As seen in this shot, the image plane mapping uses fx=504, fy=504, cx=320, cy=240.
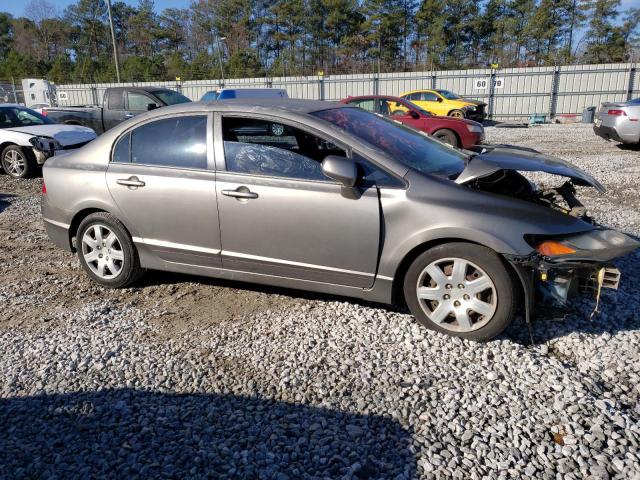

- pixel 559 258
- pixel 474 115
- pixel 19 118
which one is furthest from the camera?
pixel 474 115

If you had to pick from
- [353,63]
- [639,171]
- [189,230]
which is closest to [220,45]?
[353,63]

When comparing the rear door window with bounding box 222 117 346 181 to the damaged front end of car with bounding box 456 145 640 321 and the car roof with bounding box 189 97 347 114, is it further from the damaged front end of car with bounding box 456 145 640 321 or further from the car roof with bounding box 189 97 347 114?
the damaged front end of car with bounding box 456 145 640 321

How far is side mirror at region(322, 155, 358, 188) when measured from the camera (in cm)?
327

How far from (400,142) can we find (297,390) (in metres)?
2.03

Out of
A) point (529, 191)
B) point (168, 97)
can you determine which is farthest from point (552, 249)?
point (168, 97)

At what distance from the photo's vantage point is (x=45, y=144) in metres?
9.30

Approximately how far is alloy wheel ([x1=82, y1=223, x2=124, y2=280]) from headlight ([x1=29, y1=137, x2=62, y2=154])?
236 inches

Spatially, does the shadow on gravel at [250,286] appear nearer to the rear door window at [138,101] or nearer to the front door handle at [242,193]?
the front door handle at [242,193]

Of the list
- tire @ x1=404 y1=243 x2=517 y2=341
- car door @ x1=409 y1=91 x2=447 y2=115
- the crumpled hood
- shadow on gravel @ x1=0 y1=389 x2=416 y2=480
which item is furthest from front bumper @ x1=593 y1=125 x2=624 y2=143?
shadow on gravel @ x1=0 y1=389 x2=416 y2=480

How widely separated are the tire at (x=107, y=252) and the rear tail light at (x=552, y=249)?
3144 millimetres

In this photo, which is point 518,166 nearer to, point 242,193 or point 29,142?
point 242,193

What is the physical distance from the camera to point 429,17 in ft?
171

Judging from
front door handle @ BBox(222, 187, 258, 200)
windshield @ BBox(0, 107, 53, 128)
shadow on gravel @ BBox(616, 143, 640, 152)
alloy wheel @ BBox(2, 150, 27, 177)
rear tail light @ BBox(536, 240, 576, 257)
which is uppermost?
windshield @ BBox(0, 107, 53, 128)

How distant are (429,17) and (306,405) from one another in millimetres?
55874
